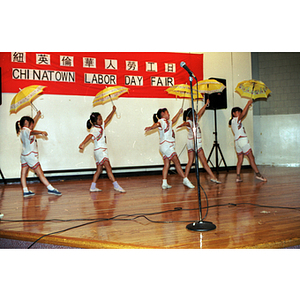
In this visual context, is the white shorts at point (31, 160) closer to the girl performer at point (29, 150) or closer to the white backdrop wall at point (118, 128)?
the girl performer at point (29, 150)

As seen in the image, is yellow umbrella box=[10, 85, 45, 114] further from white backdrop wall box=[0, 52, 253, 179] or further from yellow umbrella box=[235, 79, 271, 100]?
yellow umbrella box=[235, 79, 271, 100]

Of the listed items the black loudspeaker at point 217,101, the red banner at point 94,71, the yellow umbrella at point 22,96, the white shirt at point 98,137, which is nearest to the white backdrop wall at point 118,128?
the red banner at point 94,71

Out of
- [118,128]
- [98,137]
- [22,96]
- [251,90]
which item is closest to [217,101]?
[251,90]

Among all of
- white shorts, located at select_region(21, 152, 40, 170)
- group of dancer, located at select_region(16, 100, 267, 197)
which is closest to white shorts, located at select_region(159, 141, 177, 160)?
group of dancer, located at select_region(16, 100, 267, 197)

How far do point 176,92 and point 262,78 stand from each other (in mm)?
4523

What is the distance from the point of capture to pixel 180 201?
4.16m

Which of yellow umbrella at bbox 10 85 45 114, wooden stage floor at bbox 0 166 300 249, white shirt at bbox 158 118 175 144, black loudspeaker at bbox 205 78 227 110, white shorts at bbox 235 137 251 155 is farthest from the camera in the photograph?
black loudspeaker at bbox 205 78 227 110

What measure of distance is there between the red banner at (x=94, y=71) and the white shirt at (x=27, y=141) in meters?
2.34

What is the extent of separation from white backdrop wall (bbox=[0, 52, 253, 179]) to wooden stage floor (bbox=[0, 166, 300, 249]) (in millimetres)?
2226

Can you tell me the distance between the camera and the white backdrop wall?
22.9 feet

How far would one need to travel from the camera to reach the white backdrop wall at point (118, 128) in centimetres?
699

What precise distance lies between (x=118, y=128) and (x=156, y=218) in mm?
4755

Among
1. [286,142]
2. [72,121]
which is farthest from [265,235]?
[286,142]
